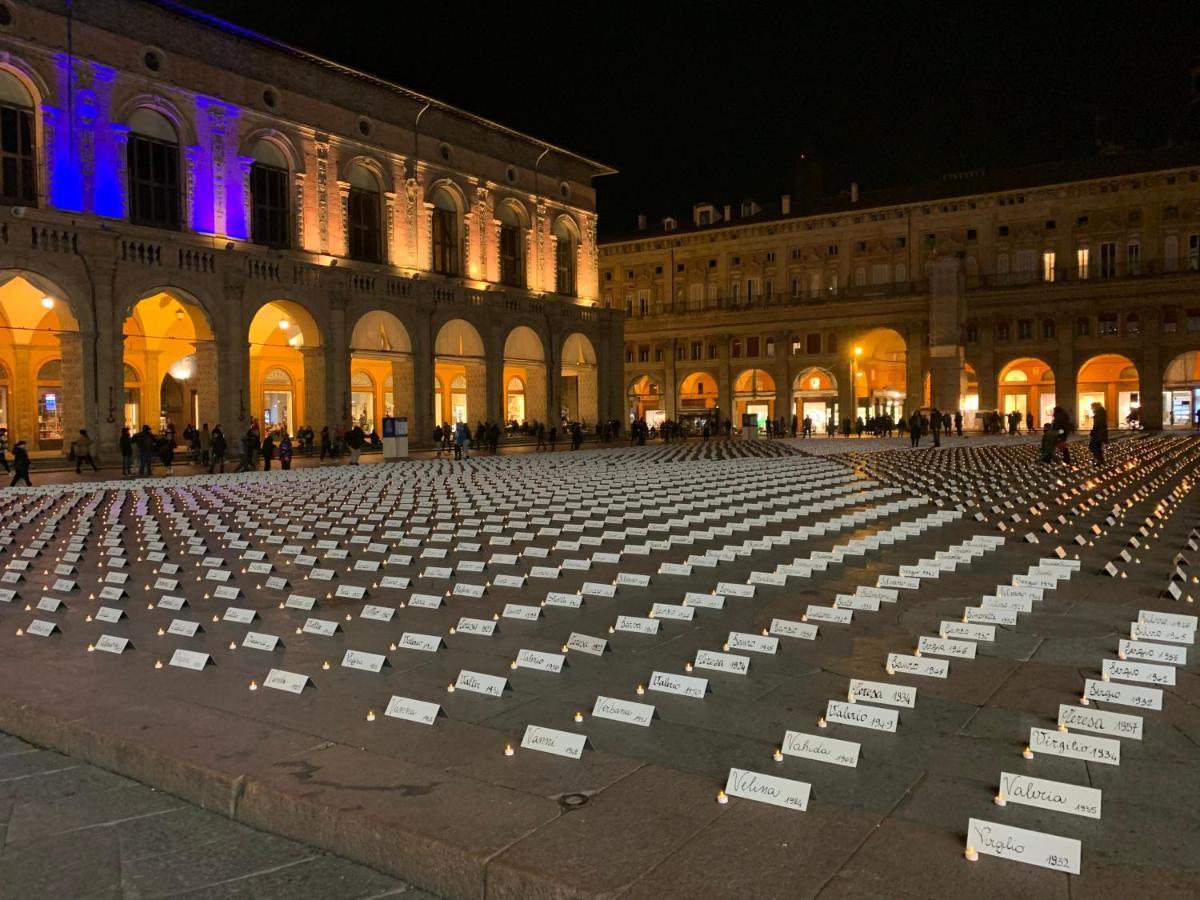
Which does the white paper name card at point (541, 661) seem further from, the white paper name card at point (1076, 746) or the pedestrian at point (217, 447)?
the pedestrian at point (217, 447)

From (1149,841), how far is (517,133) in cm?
4543

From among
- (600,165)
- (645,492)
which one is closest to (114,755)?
(645,492)

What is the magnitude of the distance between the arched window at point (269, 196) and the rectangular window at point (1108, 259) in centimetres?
4794

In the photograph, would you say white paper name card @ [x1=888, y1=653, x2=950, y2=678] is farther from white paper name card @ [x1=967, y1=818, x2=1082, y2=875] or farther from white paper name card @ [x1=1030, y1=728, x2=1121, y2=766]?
white paper name card @ [x1=967, y1=818, x2=1082, y2=875]

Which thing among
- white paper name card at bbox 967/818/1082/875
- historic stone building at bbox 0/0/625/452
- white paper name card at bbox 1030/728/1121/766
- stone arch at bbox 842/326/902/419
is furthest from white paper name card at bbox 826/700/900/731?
stone arch at bbox 842/326/902/419

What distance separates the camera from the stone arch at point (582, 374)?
159 ft

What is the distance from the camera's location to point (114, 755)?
4410 millimetres

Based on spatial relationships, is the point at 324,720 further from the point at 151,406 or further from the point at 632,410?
the point at 632,410

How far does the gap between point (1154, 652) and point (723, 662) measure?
8.25ft

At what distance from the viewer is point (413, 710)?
4719 mm

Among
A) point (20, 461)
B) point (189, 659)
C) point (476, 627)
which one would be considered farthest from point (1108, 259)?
point (189, 659)

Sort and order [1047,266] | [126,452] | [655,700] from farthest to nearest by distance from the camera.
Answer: [1047,266] < [126,452] < [655,700]

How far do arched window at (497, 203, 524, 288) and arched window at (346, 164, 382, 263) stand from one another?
7.67 metres

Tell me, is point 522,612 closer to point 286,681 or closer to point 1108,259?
point 286,681
